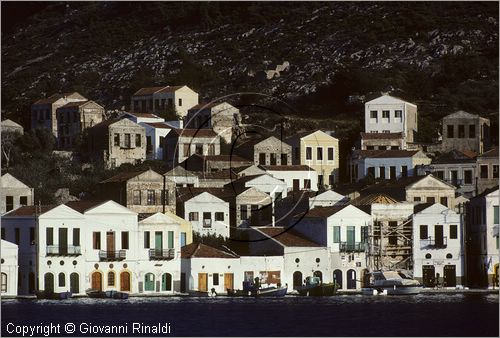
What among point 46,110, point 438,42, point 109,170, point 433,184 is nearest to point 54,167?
point 109,170

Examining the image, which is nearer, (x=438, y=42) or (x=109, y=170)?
(x=109, y=170)

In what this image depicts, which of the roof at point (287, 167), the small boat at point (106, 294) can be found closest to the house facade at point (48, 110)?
the roof at point (287, 167)

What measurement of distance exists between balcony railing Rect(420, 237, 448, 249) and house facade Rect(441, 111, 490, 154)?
2373 cm

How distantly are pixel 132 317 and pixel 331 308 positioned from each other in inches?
420

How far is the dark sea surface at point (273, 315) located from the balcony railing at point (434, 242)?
19.8 ft

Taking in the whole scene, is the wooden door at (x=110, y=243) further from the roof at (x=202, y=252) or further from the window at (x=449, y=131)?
the window at (x=449, y=131)

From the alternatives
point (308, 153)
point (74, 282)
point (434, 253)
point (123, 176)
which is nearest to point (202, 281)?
point (74, 282)

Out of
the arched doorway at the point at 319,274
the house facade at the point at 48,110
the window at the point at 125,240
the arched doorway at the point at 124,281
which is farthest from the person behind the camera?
the house facade at the point at 48,110

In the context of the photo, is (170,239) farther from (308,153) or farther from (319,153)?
(319,153)

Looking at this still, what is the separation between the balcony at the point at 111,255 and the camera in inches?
3745

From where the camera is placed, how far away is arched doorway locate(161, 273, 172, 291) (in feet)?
315

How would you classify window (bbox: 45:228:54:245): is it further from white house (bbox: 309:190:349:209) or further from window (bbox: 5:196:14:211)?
white house (bbox: 309:190:349:209)

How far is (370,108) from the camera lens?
12744 cm

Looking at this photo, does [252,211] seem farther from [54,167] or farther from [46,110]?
[46,110]
